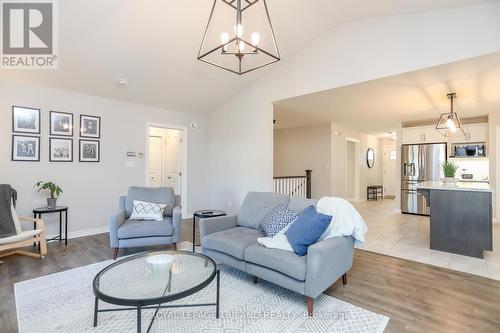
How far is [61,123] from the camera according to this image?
4082mm

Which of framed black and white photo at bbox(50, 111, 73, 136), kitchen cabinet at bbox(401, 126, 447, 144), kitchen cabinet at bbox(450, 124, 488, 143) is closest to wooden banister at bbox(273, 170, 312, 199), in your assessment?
kitchen cabinet at bbox(401, 126, 447, 144)

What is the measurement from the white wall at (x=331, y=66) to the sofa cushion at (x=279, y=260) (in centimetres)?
253

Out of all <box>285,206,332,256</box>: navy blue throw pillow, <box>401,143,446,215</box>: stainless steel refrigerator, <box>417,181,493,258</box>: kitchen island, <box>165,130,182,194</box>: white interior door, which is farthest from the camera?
<box>401,143,446,215</box>: stainless steel refrigerator

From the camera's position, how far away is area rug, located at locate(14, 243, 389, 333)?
5.95ft

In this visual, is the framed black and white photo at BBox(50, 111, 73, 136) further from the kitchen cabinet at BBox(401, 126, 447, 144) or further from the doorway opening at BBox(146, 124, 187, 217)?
the kitchen cabinet at BBox(401, 126, 447, 144)

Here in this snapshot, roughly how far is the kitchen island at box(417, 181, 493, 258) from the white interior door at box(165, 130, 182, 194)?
4578 mm

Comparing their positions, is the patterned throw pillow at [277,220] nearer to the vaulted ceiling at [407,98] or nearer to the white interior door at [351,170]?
the vaulted ceiling at [407,98]

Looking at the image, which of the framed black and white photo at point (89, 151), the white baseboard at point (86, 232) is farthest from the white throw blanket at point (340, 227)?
the framed black and white photo at point (89, 151)

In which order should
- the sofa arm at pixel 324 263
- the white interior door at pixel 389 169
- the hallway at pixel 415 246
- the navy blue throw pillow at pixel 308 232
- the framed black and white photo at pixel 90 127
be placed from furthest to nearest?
the white interior door at pixel 389 169
the framed black and white photo at pixel 90 127
the hallway at pixel 415 246
the navy blue throw pillow at pixel 308 232
the sofa arm at pixel 324 263

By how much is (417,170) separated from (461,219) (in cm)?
312

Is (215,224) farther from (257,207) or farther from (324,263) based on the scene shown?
(324,263)

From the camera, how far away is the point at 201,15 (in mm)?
3348

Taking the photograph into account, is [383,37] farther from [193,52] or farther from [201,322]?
[201,322]

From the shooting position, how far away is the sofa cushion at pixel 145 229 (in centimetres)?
307
